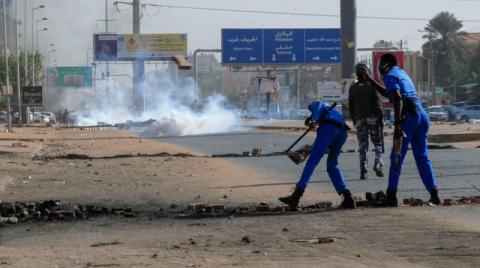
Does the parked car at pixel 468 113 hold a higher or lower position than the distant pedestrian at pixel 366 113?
higher

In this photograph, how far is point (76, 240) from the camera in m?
8.73

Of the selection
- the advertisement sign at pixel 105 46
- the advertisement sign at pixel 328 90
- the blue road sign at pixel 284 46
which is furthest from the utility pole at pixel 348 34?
the advertisement sign at pixel 105 46

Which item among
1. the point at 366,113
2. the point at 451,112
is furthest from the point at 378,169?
the point at 451,112

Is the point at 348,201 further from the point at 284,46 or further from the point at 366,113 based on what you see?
the point at 284,46

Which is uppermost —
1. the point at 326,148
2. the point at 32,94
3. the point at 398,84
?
the point at 32,94

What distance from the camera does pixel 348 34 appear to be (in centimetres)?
3706

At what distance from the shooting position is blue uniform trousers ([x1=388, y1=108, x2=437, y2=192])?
33.8 ft

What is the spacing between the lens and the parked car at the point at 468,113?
2547 inches

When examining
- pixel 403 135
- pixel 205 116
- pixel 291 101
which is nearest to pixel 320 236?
pixel 403 135

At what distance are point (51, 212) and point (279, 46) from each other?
151 ft

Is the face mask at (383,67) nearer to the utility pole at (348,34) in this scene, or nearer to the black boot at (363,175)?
the black boot at (363,175)

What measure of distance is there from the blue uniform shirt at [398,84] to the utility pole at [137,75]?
182 feet

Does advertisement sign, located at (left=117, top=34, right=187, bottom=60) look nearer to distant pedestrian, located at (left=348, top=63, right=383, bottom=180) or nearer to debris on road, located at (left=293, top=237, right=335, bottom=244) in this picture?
distant pedestrian, located at (left=348, top=63, right=383, bottom=180)

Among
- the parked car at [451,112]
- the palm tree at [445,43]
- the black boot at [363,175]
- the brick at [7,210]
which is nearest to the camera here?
the brick at [7,210]
